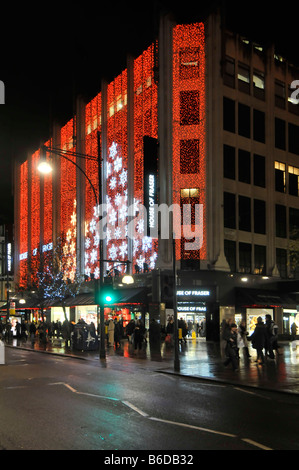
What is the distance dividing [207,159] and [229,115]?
4.31 meters

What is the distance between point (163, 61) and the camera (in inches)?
1561

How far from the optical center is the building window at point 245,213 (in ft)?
134

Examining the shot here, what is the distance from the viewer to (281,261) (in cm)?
4353

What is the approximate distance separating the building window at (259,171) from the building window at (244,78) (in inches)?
213

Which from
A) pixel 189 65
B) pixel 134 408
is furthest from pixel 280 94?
pixel 134 408

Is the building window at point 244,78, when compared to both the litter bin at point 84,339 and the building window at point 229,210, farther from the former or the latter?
the litter bin at point 84,339

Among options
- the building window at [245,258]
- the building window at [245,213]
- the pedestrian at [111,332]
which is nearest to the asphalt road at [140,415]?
the pedestrian at [111,332]

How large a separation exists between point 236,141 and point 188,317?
14224mm

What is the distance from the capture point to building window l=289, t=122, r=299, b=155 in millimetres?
45000

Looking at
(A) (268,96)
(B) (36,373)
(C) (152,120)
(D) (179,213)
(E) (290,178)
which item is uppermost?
(A) (268,96)

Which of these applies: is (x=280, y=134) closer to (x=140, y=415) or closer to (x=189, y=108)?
(x=189, y=108)
